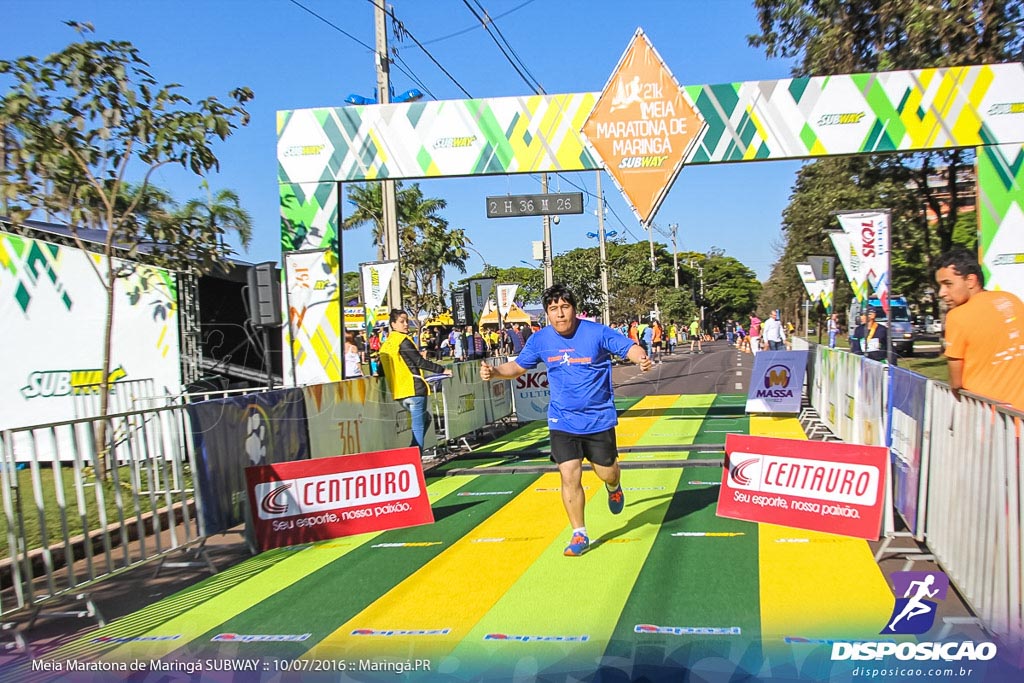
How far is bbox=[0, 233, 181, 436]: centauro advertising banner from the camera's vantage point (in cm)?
1320

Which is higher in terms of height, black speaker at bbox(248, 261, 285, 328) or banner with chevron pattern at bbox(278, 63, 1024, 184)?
banner with chevron pattern at bbox(278, 63, 1024, 184)

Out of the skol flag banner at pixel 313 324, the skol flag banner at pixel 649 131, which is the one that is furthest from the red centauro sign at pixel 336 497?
the skol flag banner at pixel 649 131

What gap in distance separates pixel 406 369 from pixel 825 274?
495 inches

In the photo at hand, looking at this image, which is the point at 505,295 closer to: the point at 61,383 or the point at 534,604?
the point at 61,383

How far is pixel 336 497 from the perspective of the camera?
25.7ft

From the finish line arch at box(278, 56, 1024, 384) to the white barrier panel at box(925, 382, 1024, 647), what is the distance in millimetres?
5630

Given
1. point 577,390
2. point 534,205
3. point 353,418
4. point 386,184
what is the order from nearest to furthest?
point 577,390
point 353,418
point 534,205
point 386,184

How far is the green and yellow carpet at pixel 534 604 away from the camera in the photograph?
15.2 feet

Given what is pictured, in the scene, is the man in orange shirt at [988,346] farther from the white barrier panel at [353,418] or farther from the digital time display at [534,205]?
the digital time display at [534,205]

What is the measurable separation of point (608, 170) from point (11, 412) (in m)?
9.63

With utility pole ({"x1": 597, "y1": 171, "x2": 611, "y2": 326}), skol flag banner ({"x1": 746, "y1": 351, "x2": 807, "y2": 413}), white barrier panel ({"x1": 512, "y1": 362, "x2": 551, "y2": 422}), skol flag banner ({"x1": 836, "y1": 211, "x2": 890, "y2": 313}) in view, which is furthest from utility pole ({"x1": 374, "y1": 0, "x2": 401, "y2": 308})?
utility pole ({"x1": 597, "y1": 171, "x2": 611, "y2": 326})

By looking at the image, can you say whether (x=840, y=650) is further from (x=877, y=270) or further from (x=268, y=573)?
(x=877, y=270)

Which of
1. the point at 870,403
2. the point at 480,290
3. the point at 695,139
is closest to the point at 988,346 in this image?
the point at 870,403

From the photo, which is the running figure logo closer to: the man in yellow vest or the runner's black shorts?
the runner's black shorts
